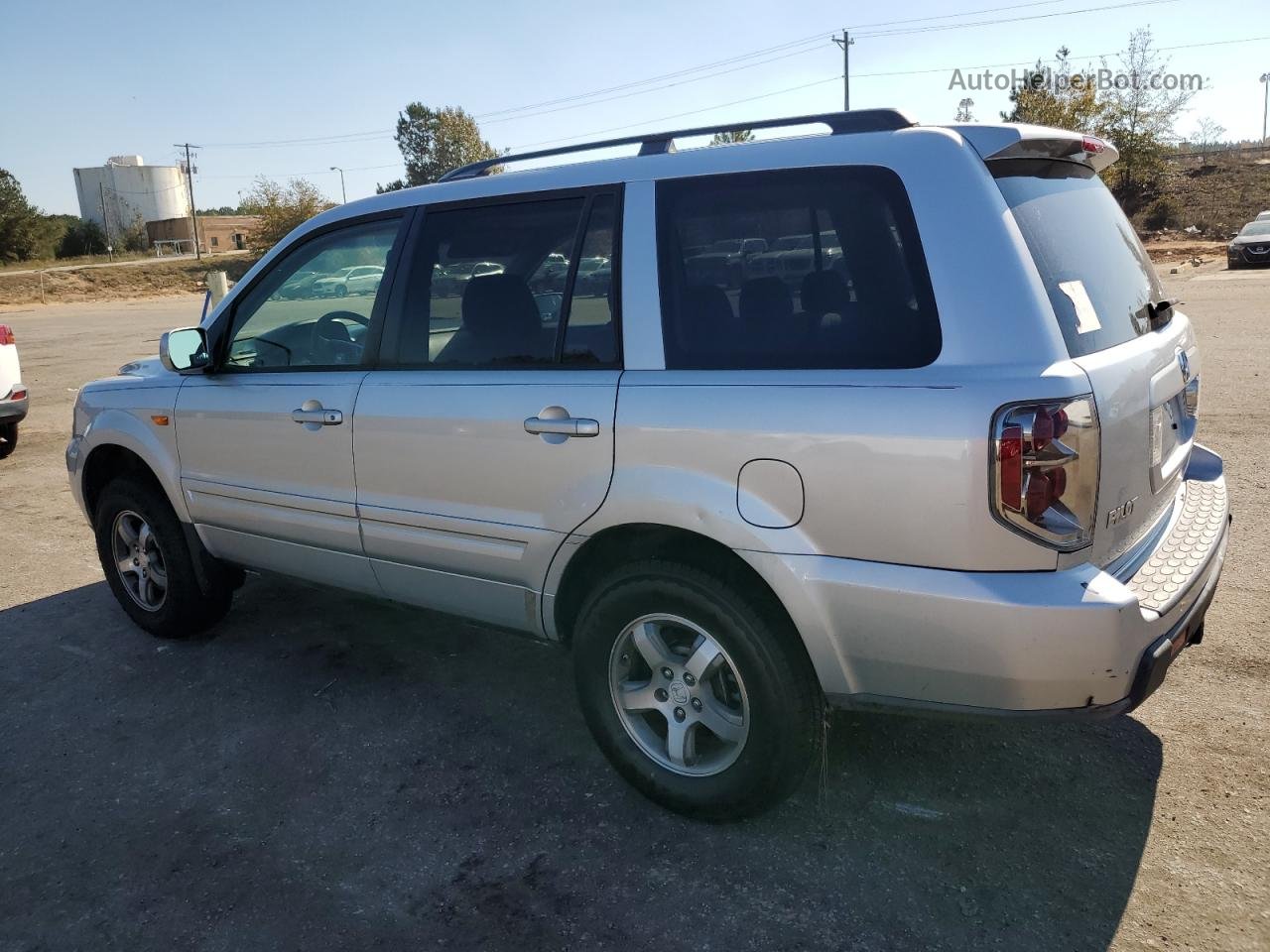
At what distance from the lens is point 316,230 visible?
387 cm

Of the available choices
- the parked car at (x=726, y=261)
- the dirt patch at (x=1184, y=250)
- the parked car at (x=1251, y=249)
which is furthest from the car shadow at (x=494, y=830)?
the dirt patch at (x=1184, y=250)

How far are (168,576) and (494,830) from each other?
91.6 inches

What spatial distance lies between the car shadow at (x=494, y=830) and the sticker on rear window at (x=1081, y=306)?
1.06 meters

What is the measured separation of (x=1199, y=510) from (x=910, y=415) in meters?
1.36

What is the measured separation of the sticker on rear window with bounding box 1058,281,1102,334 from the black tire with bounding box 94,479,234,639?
3735 mm

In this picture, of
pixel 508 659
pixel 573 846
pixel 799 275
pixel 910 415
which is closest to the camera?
pixel 910 415

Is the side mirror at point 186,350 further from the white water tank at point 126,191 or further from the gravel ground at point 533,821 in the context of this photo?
the white water tank at point 126,191

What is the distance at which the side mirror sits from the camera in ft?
13.2

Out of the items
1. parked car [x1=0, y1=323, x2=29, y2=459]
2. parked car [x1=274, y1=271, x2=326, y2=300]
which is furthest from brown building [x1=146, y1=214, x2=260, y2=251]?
parked car [x1=274, y1=271, x2=326, y2=300]

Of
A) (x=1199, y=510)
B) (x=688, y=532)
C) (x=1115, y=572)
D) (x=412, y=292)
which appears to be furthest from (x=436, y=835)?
(x=1199, y=510)

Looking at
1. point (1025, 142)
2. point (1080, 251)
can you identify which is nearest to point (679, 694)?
point (1080, 251)

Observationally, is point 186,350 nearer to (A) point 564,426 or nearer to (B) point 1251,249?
(A) point 564,426

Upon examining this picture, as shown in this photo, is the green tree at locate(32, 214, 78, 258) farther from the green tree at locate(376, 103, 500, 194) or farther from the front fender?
the front fender

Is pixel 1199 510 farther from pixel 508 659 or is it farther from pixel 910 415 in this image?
pixel 508 659
